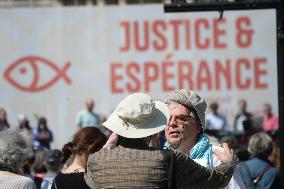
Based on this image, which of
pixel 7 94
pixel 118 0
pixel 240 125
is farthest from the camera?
pixel 118 0

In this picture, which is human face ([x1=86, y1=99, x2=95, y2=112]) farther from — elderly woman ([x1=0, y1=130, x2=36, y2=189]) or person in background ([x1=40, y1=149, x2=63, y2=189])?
elderly woman ([x1=0, y1=130, x2=36, y2=189])

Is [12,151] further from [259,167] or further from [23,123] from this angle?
[23,123]

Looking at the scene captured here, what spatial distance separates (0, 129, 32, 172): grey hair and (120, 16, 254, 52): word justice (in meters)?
14.1

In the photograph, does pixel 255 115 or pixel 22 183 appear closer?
pixel 22 183

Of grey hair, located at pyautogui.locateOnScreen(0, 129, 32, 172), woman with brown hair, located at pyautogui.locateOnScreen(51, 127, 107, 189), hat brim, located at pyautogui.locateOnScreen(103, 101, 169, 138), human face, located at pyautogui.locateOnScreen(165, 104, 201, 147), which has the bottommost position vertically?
woman with brown hair, located at pyautogui.locateOnScreen(51, 127, 107, 189)

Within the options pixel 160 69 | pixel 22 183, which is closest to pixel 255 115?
pixel 160 69

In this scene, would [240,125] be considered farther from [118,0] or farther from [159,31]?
[118,0]

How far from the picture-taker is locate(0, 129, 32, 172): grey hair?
17.7 feet

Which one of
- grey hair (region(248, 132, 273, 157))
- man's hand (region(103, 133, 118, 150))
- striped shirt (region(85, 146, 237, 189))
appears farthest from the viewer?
grey hair (region(248, 132, 273, 157))

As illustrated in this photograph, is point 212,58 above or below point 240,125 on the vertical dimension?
above

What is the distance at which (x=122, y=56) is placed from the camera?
19609 mm

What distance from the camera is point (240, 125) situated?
18406mm

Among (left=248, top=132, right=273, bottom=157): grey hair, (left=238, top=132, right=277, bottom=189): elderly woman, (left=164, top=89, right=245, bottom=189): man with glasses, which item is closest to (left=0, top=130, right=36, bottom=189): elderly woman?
(left=164, top=89, right=245, bottom=189): man with glasses

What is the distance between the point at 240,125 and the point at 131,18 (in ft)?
11.0
